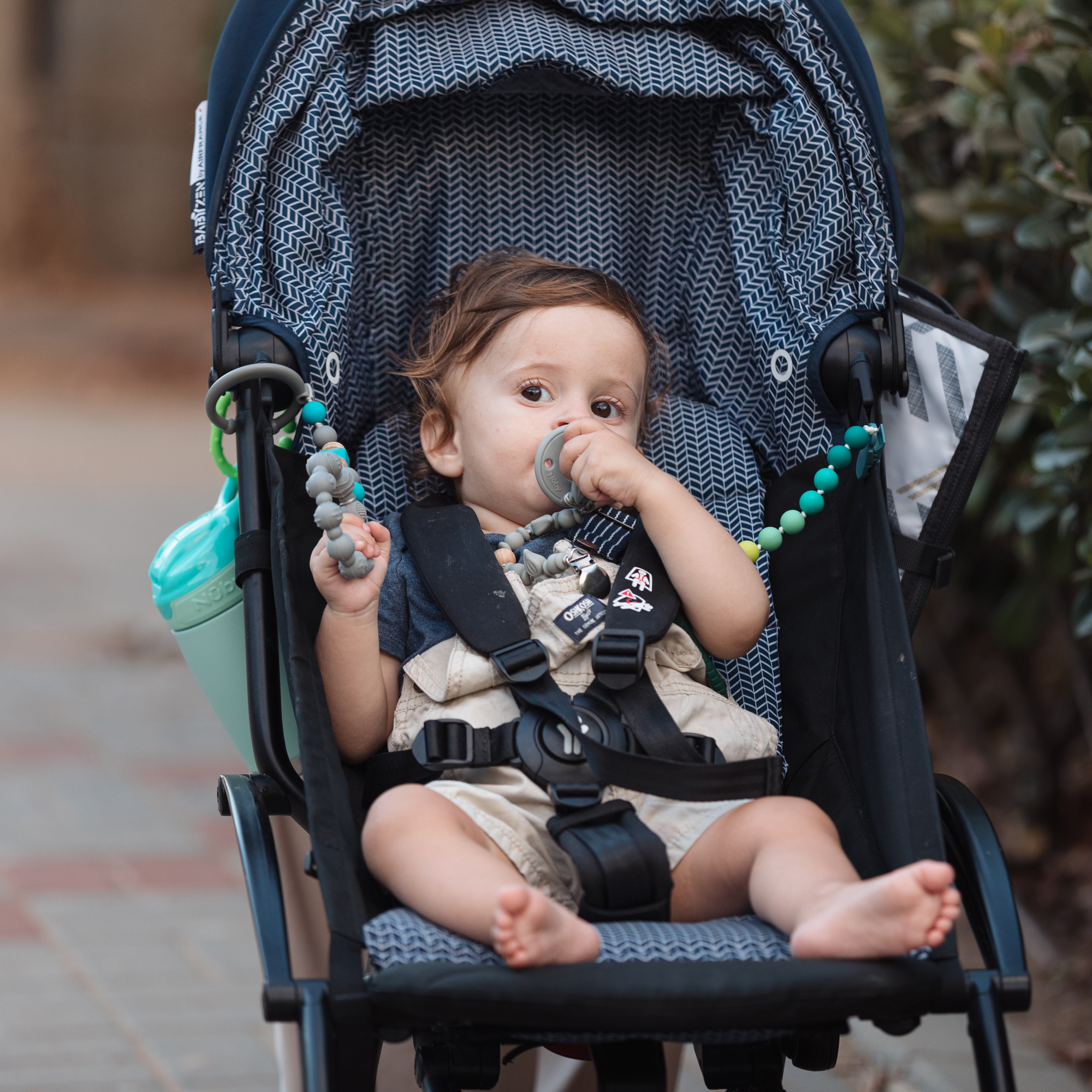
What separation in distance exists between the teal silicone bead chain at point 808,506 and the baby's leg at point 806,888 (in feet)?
1.52

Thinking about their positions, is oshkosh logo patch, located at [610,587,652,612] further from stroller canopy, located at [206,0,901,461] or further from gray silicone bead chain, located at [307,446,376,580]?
stroller canopy, located at [206,0,901,461]

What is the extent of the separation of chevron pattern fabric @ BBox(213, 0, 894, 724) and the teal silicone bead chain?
189 mm

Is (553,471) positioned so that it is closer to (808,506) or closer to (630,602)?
(630,602)

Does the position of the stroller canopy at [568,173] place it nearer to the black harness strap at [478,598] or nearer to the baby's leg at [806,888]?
the black harness strap at [478,598]

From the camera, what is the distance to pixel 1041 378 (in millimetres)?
2625

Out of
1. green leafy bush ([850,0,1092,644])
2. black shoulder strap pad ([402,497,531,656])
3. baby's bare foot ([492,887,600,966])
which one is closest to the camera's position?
baby's bare foot ([492,887,600,966])

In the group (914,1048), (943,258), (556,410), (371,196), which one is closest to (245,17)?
(371,196)

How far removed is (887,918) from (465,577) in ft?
2.61

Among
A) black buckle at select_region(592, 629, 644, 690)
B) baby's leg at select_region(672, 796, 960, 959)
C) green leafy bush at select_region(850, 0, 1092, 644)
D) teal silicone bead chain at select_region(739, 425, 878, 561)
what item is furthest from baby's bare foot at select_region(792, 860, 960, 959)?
green leafy bush at select_region(850, 0, 1092, 644)

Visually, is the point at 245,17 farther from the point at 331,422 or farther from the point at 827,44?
the point at 827,44

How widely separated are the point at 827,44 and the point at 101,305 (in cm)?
1103

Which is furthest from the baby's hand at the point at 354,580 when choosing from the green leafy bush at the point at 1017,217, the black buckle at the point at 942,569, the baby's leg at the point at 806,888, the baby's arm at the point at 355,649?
the green leafy bush at the point at 1017,217

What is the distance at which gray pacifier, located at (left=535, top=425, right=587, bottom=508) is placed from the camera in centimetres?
200

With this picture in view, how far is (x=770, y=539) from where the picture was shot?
2.06 metres
